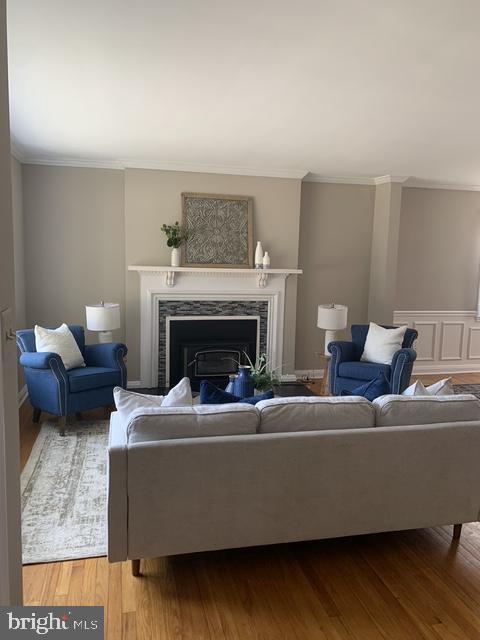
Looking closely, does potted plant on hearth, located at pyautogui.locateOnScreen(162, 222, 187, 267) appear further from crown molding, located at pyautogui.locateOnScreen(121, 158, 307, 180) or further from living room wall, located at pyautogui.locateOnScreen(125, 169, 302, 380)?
crown molding, located at pyautogui.locateOnScreen(121, 158, 307, 180)

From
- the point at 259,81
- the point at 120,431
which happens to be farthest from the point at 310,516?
the point at 259,81

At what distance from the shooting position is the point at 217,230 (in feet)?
18.2

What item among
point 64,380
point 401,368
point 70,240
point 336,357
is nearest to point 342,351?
point 336,357

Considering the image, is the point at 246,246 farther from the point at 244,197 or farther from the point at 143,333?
the point at 143,333

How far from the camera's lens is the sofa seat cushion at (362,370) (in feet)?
15.9

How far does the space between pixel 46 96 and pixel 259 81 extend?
1483mm

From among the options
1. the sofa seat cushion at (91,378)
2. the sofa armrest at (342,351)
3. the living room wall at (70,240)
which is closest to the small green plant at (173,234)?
the living room wall at (70,240)

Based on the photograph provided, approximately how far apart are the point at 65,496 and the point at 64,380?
3.99ft

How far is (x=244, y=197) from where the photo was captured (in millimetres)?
5605

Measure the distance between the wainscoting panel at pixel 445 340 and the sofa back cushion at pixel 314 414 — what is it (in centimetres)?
436

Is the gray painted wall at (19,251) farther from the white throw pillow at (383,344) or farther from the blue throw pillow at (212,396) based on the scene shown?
the white throw pillow at (383,344)

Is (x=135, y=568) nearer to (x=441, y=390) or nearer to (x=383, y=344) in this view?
(x=441, y=390)

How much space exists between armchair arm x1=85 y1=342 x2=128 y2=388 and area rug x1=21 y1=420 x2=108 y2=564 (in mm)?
605

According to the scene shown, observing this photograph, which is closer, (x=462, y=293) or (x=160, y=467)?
(x=160, y=467)
